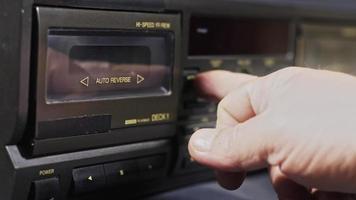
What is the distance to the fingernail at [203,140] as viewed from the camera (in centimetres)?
52

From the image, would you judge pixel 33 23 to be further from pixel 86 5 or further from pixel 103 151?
pixel 103 151

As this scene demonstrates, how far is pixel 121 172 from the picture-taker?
24.2 inches

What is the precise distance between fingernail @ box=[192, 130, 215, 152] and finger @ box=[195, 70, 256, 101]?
0.16m

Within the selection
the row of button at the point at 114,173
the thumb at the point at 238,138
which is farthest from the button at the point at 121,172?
the thumb at the point at 238,138

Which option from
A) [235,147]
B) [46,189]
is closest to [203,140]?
[235,147]

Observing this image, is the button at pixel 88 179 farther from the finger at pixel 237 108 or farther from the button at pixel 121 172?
the finger at pixel 237 108

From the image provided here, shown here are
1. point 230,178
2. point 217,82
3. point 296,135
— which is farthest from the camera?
point 217,82

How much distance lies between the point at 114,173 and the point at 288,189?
0.19 meters

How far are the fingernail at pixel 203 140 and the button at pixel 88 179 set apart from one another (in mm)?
123

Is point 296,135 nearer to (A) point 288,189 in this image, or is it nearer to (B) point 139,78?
(A) point 288,189

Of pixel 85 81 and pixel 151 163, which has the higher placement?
pixel 85 81

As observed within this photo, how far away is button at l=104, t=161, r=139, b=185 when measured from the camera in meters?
0.60

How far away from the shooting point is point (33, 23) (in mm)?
516

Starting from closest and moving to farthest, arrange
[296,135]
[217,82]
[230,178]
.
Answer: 1. [296,135]
2. [230,178]
3. [217,82]
